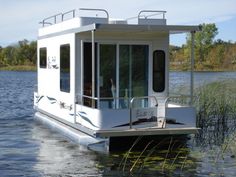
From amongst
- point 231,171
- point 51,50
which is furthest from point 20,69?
point 231,171

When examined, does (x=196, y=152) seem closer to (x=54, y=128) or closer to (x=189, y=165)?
(x=189, y=165)

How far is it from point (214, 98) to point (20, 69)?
80.3m

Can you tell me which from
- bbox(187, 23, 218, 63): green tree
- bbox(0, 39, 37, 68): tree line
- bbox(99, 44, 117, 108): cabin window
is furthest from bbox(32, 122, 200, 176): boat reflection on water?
bbox(0, 39, 37, 68): tree line

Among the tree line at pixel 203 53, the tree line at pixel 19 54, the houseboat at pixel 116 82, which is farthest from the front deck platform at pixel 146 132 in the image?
the tree line at pixel 19 54

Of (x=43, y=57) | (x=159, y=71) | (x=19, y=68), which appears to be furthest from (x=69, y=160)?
(x=19, y=68)

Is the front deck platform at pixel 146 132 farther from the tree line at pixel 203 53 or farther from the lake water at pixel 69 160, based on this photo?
the tree line at pixel 203 53

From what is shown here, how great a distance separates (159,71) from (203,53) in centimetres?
6302

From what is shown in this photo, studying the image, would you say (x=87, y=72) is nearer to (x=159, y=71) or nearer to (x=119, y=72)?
(x=119, y=72)

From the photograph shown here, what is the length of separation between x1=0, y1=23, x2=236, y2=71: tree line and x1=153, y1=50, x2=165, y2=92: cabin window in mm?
44656

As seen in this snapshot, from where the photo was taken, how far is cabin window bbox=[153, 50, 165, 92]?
15219 mm

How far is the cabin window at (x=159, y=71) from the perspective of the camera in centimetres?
1522

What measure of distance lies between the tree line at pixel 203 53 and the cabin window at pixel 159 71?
147 ft

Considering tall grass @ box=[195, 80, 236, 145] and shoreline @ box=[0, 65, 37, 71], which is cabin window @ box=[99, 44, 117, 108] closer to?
tall grass @ box=[195, 80, 236, 145]

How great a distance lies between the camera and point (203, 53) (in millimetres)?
77188
